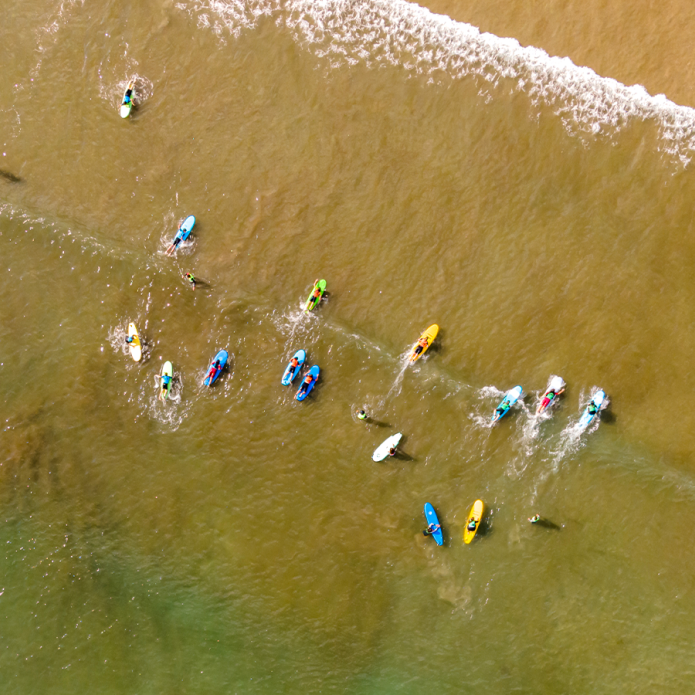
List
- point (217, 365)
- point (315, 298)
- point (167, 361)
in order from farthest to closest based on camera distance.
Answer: point (167, 361)
point (217, 365)
point (315, 298)

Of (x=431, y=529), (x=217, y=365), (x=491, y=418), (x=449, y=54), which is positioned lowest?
(x=431, y=529)

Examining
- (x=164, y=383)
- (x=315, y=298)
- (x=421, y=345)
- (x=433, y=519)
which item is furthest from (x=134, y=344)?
(x=433, y=519)

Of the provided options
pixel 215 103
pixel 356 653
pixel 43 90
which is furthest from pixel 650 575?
pixel 43 90

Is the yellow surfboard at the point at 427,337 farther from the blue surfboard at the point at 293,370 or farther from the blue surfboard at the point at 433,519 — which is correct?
the blue surfboard at the point at 433,519

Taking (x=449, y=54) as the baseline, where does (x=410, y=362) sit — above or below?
below

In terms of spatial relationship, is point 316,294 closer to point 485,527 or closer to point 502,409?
point 502,409

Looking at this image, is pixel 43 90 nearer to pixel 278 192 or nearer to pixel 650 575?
pixel 278 192
